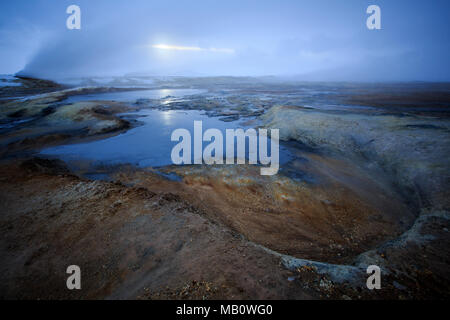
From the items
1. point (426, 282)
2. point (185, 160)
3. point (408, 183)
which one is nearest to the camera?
point (426, 282)

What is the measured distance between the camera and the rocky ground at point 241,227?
10.4ft

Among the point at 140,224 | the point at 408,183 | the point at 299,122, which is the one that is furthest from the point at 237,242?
the point at 299,122

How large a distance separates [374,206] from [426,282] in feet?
12.2

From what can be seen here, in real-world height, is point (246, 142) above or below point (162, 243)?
above

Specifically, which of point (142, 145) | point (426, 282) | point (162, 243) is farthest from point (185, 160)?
point (426, 282)

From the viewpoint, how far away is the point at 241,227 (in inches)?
210

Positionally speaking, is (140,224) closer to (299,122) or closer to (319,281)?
(319,281)

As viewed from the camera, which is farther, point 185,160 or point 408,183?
point 185,160

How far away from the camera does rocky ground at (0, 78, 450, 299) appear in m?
3.17

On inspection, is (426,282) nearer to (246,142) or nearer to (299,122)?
(246,142)

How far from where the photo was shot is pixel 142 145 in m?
13.0

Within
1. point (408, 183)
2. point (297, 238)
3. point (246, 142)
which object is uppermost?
point (246, 142)
